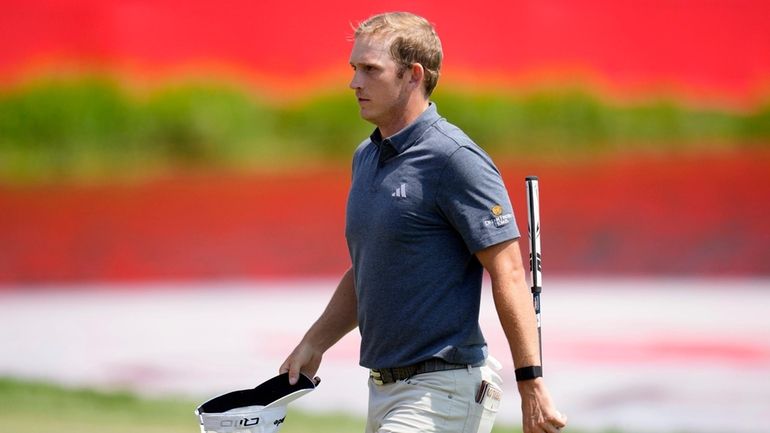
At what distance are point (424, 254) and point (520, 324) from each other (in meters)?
0.31

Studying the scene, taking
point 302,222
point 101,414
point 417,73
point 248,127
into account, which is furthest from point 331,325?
point 248,127

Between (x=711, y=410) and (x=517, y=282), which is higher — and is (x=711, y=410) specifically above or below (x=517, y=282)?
below

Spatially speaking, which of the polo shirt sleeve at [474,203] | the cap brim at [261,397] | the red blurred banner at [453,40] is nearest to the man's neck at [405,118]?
the polo shirt sleeve at [474,203]

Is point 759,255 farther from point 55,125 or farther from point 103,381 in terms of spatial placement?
point 55,125

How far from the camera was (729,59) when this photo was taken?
7.85 m

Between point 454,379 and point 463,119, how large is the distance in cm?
514

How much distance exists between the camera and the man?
304cm

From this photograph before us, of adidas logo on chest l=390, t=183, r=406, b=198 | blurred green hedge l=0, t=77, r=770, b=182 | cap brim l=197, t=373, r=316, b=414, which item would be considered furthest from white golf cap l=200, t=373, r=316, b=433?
blurred green hedge l=0, t=77, r=770, b=182

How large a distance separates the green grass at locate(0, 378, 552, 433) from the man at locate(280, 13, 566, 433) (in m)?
3.63

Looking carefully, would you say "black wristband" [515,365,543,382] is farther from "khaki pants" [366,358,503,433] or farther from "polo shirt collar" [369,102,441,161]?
"polo shirt collar" [369,102,441,161]

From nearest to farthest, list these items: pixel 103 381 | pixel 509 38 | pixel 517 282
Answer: pixel 517 282, pixel 103 381, pixel 509 38

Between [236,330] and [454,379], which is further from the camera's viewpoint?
[236,330]

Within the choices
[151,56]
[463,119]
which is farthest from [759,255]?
[151,56]

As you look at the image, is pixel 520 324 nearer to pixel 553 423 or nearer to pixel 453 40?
pixel 553 423
